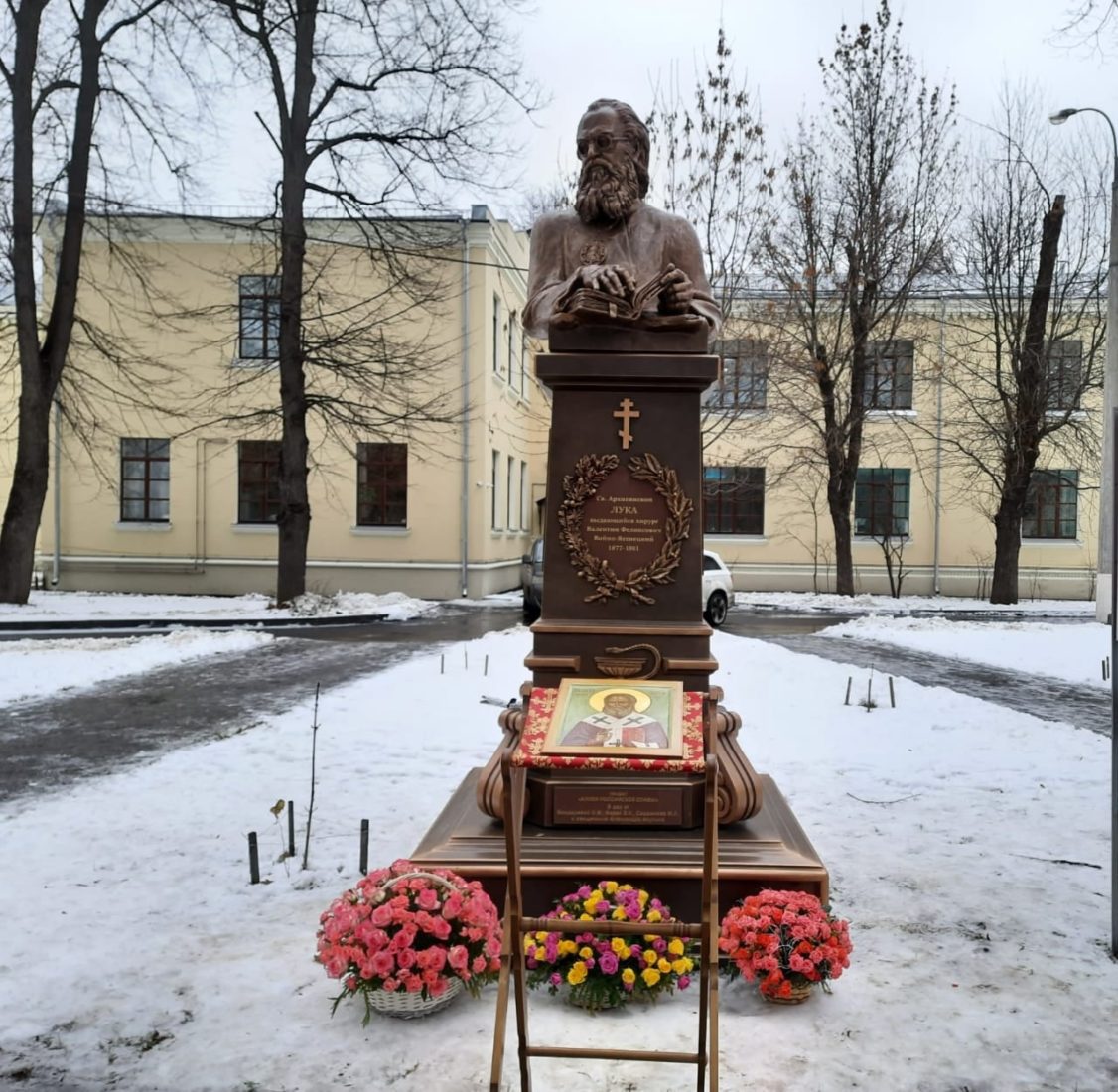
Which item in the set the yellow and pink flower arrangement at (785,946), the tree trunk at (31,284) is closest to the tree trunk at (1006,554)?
the tree trunk at (31,284)

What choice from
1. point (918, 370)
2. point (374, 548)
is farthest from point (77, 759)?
point (918, 370)

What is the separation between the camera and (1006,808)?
19.6 ft

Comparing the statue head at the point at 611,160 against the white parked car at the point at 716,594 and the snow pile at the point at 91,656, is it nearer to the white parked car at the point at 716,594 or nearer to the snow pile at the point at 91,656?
the snow pile at the point at 91,656

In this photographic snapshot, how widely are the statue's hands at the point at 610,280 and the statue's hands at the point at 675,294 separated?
0.14 meters

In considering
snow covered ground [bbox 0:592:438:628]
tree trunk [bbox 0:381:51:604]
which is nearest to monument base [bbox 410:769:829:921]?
snow covered ground [bbox 0:592:438:628]

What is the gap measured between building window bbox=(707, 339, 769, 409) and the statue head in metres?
17.5

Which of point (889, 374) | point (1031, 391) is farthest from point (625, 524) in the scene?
point (889, 374)

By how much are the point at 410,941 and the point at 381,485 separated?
21451mm

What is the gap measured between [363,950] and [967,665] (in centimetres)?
1138

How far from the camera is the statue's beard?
4930 millimetres

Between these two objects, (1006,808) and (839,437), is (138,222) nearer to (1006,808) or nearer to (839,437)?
(839,437)

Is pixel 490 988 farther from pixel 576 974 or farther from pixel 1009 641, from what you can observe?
pixel 1009 641

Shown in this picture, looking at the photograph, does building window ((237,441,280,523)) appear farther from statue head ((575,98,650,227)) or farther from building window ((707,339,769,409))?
statue head ((575,98,650,227))

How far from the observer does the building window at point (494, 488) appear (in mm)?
25250
